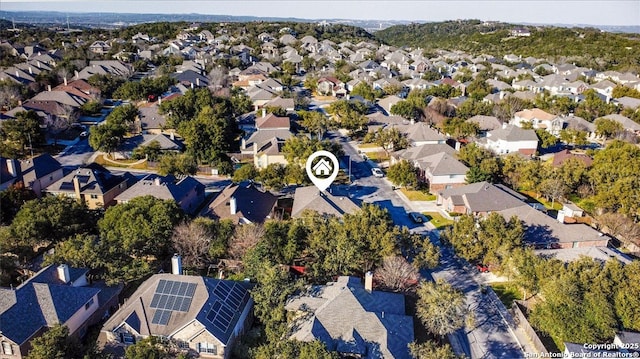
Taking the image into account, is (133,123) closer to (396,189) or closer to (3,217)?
(3,217)

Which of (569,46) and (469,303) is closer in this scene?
(469,303)

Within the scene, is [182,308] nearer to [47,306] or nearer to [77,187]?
[47,306]

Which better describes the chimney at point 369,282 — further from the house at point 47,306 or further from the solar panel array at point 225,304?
the house at point 47,306

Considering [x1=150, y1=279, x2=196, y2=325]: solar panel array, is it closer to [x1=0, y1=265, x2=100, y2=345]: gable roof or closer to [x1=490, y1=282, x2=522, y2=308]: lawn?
[x1=0, y1=265, x2=100, y2=345]: gable roof

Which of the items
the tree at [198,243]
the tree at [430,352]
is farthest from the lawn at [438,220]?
the tree at [430,352]

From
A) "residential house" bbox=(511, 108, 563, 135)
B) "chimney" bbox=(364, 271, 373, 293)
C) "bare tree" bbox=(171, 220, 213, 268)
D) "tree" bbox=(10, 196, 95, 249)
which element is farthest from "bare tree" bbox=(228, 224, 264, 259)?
"residential house" bbox=(511, 108, 563, 135)

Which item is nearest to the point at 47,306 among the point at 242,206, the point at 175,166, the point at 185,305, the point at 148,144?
the point at 185,305
